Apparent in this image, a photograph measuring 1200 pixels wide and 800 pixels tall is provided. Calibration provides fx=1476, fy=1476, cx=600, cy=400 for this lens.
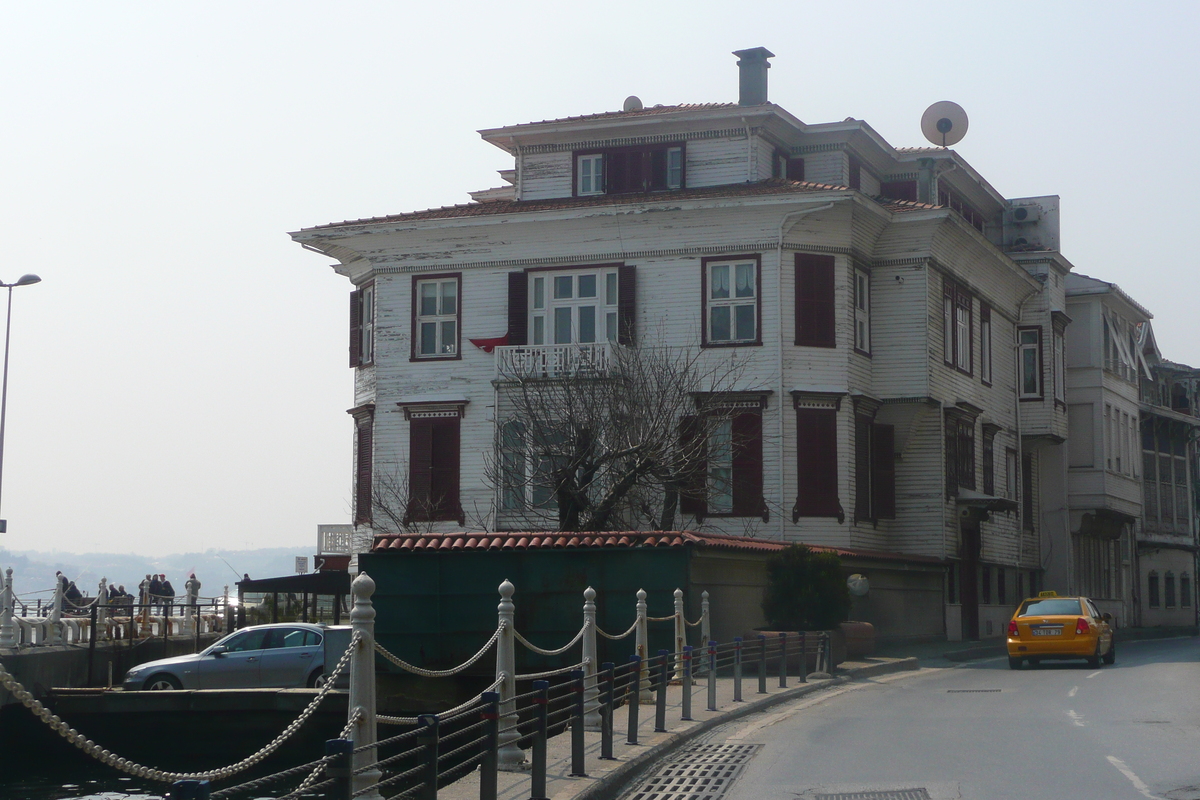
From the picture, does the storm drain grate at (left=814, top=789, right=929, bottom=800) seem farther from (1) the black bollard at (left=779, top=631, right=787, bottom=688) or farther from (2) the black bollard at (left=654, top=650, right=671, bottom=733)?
(1) the black bollard at (left=779, top=631, right=787, bottom=688)

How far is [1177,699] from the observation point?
19688mm

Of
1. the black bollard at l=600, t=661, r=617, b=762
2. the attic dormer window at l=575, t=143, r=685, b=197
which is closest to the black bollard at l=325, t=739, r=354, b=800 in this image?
the black bollard at l=600, t=661, r=617, b=762

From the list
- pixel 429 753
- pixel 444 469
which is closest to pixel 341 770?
pixel 429 753

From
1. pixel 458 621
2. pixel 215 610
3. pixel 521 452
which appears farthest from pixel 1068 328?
pixel 458 621

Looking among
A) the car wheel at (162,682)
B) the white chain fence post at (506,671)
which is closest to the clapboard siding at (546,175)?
the car wheel at (162,682)

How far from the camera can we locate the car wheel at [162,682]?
2948 cm

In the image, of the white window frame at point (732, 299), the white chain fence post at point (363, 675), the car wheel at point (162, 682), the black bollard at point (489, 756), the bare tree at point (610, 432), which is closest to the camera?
the white chain fence post at point (363, 675)

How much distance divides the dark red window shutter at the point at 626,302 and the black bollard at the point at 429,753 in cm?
2686

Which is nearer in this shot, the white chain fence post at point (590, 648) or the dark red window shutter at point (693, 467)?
the white chain fence post at point (590, 648)

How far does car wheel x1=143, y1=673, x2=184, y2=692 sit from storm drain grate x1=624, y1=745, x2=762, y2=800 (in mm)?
17466

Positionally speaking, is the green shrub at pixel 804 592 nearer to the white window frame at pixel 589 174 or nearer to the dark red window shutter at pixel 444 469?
the dark red window shutter at pixel 444 469

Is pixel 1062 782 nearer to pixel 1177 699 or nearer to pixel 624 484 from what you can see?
pixel 1177 699

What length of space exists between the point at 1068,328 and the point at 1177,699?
33210mm

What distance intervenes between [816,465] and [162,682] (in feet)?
50.4
